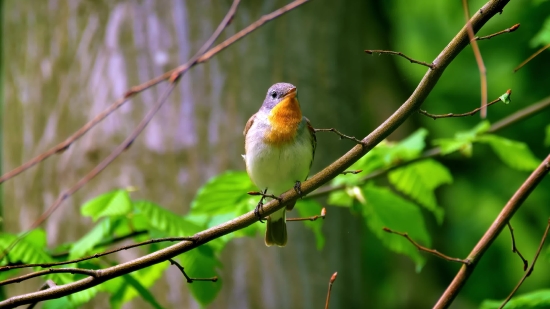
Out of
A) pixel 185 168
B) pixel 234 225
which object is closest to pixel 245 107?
pixel 185 168

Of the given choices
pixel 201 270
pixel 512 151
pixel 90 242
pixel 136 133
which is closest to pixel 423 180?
pixel 512 151

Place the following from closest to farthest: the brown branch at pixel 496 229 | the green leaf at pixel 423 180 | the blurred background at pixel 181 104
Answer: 1. the brown branch at pixel 496 229
2. the green leaf at pixel 423 180
3. the blurred background at pixel 181 104

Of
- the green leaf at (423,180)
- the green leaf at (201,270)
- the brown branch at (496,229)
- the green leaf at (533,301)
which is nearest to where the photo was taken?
the brown branch at (496,229)

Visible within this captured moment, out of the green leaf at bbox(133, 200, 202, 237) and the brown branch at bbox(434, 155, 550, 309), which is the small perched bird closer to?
the green leaf at bbox(133, 200, 202, 237)

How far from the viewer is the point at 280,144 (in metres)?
2.41

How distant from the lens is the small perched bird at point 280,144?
7.91 ft

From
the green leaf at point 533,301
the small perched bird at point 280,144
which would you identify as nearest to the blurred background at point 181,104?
the small perched bird at point 280,144

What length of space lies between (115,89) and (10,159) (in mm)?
926

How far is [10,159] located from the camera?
3.57 meters

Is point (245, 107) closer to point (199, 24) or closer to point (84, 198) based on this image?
point (199, 24)

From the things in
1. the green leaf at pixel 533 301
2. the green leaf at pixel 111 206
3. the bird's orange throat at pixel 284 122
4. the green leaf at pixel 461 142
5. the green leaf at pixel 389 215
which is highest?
the bird's orange throat at pixel 284 122

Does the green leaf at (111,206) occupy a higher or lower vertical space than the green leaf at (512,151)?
higher

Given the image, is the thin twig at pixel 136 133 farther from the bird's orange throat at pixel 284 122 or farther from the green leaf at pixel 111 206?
the bird's orange throat at pixel 284 122

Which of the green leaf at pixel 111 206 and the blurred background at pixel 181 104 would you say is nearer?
the green leaf at pixel 111 206
